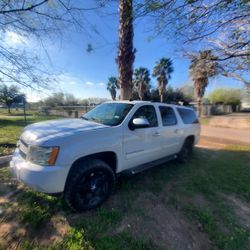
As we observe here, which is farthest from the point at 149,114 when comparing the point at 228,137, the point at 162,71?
the point at 162,71

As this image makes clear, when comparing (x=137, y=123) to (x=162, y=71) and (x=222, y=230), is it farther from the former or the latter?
(x=162, y=71)

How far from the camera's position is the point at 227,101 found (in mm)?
42562

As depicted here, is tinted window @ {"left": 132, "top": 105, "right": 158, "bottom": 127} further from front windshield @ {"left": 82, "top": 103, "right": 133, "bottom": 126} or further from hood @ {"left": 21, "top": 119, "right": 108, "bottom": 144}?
hood @ {"left": 21, "top": 119, "right": 108, "bottom": 144}

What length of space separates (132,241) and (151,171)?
101 inches

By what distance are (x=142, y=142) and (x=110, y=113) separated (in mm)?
927

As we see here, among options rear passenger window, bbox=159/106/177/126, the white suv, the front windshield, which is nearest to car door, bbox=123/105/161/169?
the white suv

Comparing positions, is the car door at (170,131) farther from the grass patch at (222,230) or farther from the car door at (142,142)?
the grass patch at (222,230)

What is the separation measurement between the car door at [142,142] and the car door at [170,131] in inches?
10.2

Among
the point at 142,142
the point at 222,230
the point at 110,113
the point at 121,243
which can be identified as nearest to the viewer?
the point at 121,243

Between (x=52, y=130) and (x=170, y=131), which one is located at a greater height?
(x=52, y=130)

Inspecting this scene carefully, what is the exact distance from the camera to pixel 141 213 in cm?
322

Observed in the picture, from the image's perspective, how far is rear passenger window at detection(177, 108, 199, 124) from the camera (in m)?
5.63

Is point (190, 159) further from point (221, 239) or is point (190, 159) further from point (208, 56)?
point (208, 56)

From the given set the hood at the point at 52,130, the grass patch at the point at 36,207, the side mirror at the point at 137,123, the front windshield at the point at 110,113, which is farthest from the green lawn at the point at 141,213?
the front windshield at the point at 110,113
